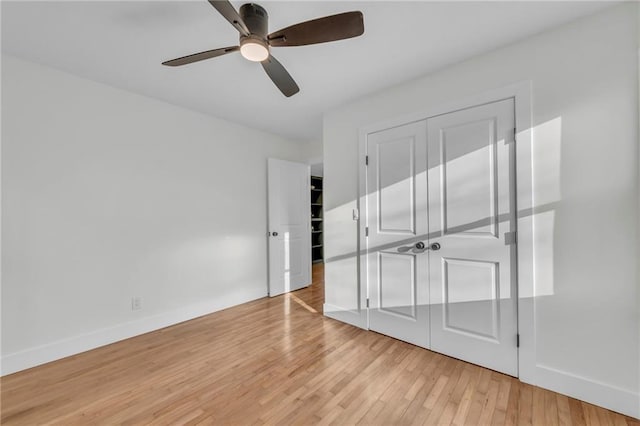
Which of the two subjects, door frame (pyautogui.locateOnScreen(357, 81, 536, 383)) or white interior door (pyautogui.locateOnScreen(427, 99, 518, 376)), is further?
white interior door (pyautogui.locateOnScreen(427, 99, 518, 376))

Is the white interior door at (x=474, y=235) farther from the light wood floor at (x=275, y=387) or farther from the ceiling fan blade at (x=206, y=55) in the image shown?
the ceiling fan blade at (x=206, y=55)

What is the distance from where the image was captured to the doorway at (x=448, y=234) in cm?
199

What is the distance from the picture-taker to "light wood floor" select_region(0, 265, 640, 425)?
63.0 inches

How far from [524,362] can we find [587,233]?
38.8 inches

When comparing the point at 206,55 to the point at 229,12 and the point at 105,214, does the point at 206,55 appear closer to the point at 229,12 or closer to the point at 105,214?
the point at 229,12

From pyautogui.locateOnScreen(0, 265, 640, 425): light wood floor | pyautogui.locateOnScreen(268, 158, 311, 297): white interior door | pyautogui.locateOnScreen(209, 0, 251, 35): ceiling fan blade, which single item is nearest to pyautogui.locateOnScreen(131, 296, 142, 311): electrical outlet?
Result: pyautogui.locateOnScreen(0, 265, 640, 425): light wood floor

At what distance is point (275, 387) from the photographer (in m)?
1.86

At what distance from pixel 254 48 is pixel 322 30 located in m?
0.40

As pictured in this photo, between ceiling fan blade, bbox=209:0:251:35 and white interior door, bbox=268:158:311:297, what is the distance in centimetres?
259

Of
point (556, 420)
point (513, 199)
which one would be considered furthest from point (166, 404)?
point (513, 199)

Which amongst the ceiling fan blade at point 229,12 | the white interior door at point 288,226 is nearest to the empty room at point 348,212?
the ceiling fan blade at point 229,12

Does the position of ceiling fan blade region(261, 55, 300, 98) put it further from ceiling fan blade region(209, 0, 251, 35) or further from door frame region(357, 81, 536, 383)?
door frame region(357, 81, 536, 383)

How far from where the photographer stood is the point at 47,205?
226 centimetres

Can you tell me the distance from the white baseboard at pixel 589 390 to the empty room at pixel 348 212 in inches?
0.5
